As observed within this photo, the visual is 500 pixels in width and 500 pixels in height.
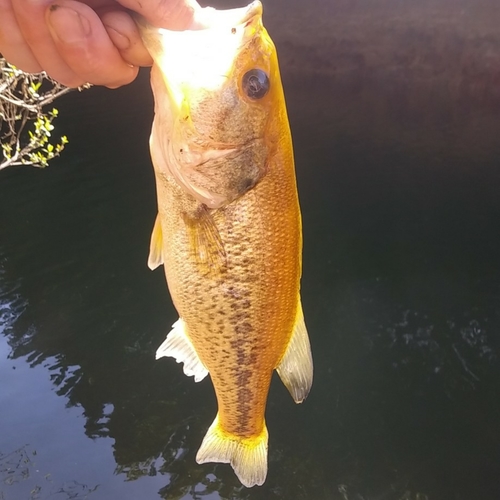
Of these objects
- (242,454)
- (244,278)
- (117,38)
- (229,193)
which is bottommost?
(242,454)

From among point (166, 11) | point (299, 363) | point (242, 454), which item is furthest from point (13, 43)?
point (242, 454)

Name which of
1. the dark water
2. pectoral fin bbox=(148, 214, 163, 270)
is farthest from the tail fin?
the dark water

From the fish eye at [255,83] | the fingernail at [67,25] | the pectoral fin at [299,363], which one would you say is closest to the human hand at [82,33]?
the fingernail at [67,25]

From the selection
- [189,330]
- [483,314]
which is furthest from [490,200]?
[189,330]

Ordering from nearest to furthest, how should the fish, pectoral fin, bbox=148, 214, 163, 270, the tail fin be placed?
1. the fish
2. pectoral fin, bbox=148, 214, 163, 270
3. the tail fin

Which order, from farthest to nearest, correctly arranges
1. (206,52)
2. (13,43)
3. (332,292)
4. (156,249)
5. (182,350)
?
(332,292), (182,350), (156,249), (206,52), (13,43)

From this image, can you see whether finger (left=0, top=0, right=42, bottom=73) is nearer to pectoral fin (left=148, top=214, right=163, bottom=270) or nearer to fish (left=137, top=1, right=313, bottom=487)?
fish (left=137, top=1, right=313, bottom=487)

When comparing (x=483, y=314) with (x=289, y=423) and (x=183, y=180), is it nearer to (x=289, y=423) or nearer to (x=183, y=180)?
(x=289, y=423)

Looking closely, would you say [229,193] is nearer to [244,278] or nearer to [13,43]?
[244,278]
